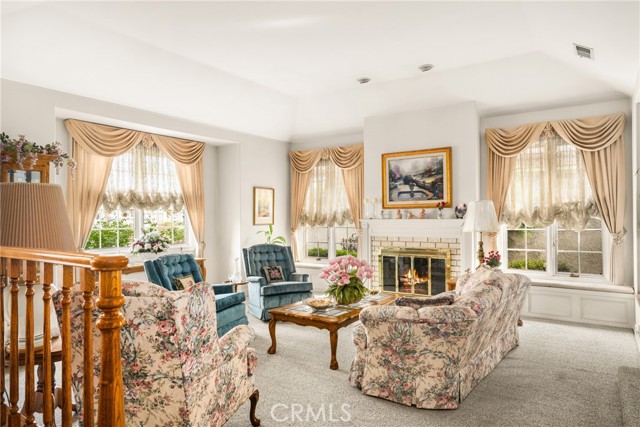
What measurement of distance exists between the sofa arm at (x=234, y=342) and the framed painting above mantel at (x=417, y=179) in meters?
4.35

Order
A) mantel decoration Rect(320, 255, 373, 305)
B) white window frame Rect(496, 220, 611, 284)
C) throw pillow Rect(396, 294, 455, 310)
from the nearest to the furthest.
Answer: throw pillow Rect(396, 294, 455, 310), mantel decoration Rect(320, 255, 373, 305), white window frame Rect(496, 220, 611, 284)

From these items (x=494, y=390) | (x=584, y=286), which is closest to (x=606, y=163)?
(x=584, y=286)

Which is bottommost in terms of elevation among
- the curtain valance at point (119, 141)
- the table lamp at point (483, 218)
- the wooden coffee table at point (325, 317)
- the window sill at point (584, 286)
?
the wooden coffee table at point (325, 317)

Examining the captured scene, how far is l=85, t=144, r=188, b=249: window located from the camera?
5.82m

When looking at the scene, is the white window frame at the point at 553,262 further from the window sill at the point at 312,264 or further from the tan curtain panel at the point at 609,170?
the window sill at the point at 312,264

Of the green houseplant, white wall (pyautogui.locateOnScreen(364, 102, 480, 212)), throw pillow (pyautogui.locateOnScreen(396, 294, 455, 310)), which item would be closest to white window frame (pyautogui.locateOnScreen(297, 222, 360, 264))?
the green houseplant

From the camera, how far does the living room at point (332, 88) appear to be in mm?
3945

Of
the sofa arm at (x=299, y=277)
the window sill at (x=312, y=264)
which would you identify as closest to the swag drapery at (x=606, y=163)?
the sofa arm at (x=299, y=277)

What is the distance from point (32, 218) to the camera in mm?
2443

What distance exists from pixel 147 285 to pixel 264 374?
1.99 metres

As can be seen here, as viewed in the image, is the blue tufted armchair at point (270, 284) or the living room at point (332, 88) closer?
the living room at point (332, 88)

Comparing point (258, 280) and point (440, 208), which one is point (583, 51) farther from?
point (258, 280)

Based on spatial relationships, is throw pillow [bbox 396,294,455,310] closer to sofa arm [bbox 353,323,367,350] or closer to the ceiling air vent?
sofa arm [bbox 353,323,367,350]

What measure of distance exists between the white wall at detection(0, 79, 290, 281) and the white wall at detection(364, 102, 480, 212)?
1.91 metres
